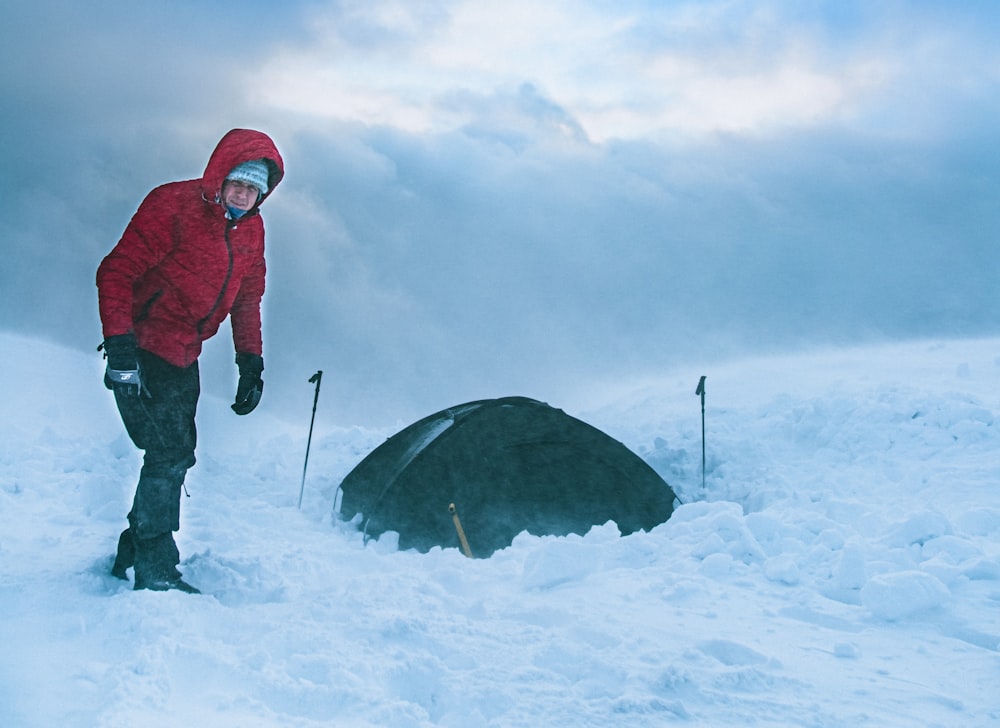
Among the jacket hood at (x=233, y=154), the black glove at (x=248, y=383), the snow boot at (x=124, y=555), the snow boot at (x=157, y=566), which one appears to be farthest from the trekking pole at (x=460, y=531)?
the jacket hood at (x=233, y=154)

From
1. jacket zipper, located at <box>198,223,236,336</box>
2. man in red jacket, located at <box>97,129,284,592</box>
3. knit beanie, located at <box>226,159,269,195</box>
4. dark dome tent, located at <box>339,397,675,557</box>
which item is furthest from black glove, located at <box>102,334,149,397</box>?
dark dome tent, located at <box>339,397,675,557</box>

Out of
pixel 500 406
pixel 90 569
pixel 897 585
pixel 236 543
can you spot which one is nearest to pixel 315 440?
pixel 500 406

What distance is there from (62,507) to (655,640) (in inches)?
201

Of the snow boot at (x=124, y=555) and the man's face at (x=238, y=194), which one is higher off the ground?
the man's face at (x=238, y=194)

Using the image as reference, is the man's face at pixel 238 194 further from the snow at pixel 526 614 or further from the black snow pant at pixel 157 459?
the snow at pixel 526 614

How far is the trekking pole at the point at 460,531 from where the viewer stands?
633cm

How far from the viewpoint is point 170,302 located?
4.18 meters

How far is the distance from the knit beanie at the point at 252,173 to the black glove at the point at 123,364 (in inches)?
38.8

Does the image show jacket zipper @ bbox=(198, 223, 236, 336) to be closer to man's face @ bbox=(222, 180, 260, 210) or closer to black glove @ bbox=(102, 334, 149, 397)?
man's face @ bbox=(222, 180, 260, 210)

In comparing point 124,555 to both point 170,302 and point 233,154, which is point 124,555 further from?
point 233,154

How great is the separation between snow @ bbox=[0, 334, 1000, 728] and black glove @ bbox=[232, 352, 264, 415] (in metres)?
0.93

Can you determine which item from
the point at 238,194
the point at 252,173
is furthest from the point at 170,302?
the point at 252,173

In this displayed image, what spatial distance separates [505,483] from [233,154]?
3923 millimetres

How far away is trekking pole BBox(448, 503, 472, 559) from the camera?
633 cm
